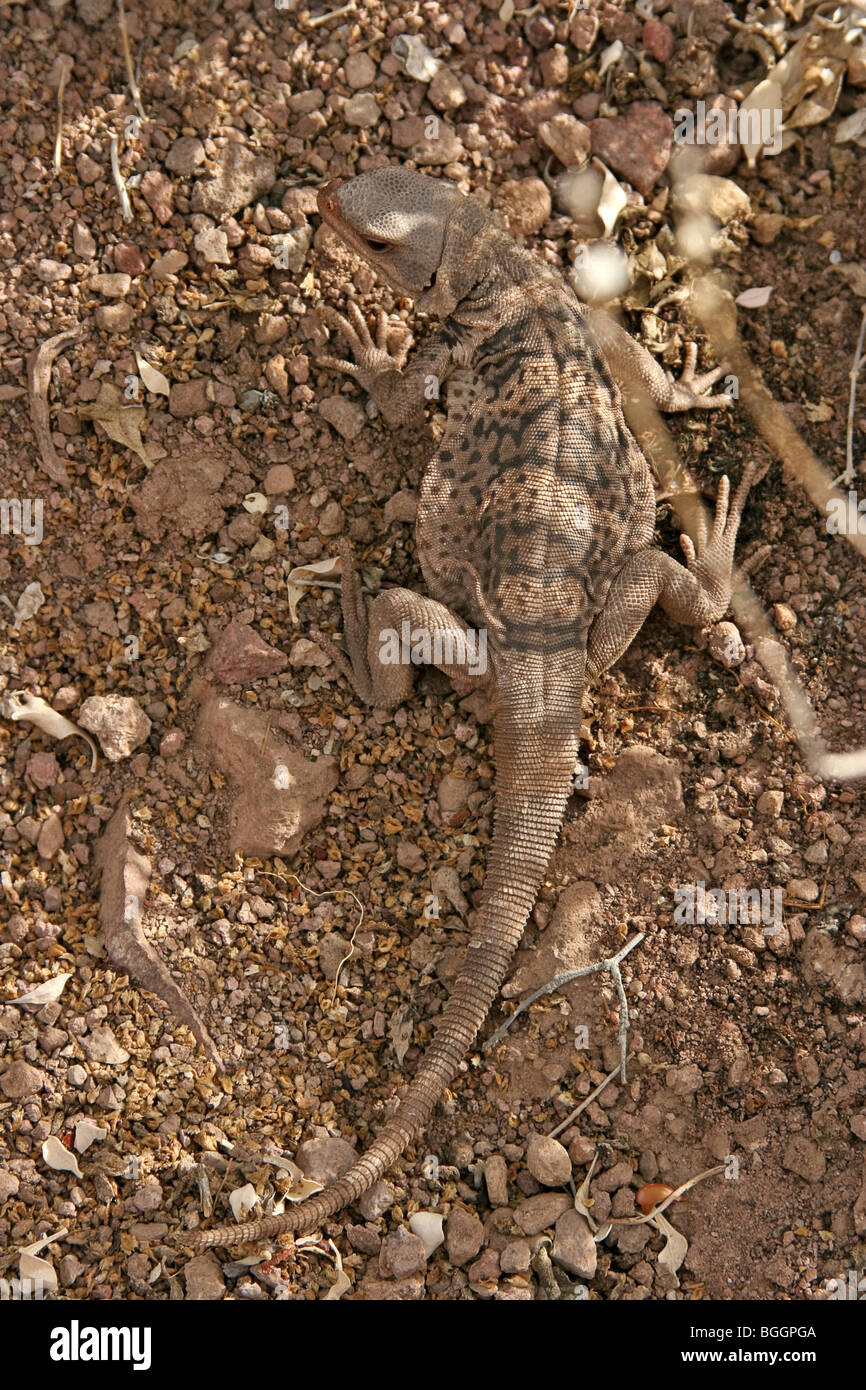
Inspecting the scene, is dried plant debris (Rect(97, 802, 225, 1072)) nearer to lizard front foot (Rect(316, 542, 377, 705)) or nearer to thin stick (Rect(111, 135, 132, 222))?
lizard front foot (Rect(316, 542, 377, 705))

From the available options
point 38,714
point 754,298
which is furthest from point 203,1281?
point 754,298

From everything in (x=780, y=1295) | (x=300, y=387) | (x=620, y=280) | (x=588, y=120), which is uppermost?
(x=588, y=120)

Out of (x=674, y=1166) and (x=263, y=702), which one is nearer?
(x=674, y=1166)

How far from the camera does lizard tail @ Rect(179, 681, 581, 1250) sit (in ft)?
16.2

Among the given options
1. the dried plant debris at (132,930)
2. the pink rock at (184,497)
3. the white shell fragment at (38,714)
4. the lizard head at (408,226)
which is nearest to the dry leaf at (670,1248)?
the dried plant debris at (132,930)

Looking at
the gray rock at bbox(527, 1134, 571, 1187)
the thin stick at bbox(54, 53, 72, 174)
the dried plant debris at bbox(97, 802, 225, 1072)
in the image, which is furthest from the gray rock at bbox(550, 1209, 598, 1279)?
the thin stick at bbox(54, 53, 72, 174)

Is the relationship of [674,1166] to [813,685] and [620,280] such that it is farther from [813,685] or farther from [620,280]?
[620,280]

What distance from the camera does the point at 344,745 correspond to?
5.44m

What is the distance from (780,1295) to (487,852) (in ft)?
6.67

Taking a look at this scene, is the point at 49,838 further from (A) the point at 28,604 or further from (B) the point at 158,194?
(B) the point at 158,194

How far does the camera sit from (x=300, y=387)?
224 inches

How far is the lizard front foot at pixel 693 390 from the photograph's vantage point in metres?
5.73

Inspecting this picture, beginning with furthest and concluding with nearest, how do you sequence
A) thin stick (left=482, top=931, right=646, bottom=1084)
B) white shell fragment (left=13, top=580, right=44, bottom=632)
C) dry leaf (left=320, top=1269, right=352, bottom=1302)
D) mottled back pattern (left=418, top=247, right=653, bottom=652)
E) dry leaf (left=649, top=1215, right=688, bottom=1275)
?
1. white shell fragment (left=13, top=580, right=44, bottom=632)
2. mottled back pattern (left=418, top=247, right=653, bottom=652)
3. thin stick (left=482, top=931, right=646, bottom=1084)
4. dry leaf (left=649, top=1215, right=688, bottom=1275)
5. dry leaf (left=320, top=1269, right=352, bottom=1302)

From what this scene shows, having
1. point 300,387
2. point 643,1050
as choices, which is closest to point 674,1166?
point 643,1050
